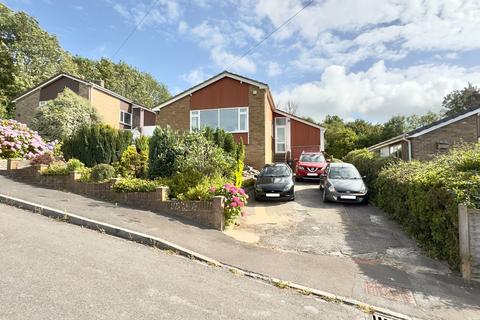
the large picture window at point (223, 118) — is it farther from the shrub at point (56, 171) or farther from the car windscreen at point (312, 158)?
the shrub at point (56, 171)

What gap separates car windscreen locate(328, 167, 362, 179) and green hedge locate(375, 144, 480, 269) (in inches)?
123

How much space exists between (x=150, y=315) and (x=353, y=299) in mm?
2902

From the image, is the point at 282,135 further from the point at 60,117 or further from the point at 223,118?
the point at 60,117

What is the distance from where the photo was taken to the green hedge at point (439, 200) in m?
5.75

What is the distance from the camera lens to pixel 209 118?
797 inches

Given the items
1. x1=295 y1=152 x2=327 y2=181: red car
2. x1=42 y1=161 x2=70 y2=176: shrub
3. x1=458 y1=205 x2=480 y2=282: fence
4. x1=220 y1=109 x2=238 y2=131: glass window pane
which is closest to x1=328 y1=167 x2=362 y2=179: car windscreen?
x1=295 y1=152 x2=327 y2=181: red car

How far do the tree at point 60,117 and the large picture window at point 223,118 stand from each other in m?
6.55

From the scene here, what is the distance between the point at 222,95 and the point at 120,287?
54.9 ft

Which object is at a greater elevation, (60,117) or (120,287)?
(60,117)

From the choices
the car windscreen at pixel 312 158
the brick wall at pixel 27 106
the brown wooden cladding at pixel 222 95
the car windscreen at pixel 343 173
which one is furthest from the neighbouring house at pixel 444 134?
the brick wall at pixel 27 106

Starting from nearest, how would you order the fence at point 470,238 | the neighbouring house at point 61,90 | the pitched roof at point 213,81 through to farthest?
the fence at point 470,238
the pitched roof at point 213,81
the neighbouring house at point 61,90

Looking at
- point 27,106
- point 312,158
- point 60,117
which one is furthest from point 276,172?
point 27,106

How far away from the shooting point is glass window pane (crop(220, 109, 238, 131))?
19641mm

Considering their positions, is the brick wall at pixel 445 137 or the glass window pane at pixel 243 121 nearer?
the brick wall at pixel 445 137
